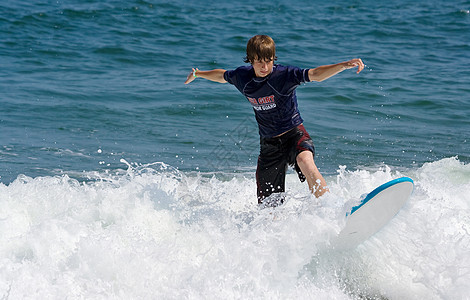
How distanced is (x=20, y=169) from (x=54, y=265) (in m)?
3.23

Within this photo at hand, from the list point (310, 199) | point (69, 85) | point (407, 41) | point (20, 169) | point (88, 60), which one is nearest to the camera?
point (310, 199)

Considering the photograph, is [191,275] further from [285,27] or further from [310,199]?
[285,27]

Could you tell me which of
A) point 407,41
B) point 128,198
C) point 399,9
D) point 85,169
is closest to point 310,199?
point 128,198

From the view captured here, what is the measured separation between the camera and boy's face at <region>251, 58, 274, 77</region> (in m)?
4.81

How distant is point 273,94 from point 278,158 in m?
0.64

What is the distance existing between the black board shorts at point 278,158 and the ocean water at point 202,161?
0.23 meters

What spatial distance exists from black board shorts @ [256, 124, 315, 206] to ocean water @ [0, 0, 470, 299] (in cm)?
23

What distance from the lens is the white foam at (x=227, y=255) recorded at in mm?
4383

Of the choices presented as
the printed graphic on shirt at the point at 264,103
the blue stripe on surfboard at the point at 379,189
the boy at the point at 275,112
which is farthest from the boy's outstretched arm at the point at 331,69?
the blue stripe on surfboard at the point at 379,189

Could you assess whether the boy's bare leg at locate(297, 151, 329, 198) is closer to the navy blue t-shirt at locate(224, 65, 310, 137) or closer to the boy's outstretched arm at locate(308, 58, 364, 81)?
the navy blue t-shirt at locate(224, 65, 310, 137)

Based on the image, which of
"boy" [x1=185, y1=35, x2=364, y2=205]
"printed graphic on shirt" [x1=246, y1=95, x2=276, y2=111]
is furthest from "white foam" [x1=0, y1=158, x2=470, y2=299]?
"printed graphic on shirt" [x1=246, y1=95, x2=276, y2=111]

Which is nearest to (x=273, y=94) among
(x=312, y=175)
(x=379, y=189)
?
(x=312, y=175)

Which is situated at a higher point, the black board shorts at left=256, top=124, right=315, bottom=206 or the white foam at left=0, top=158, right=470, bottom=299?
the black board shorts at left=256, top=124, right=315, bottom=206

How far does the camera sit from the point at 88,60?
14219 millimetres
